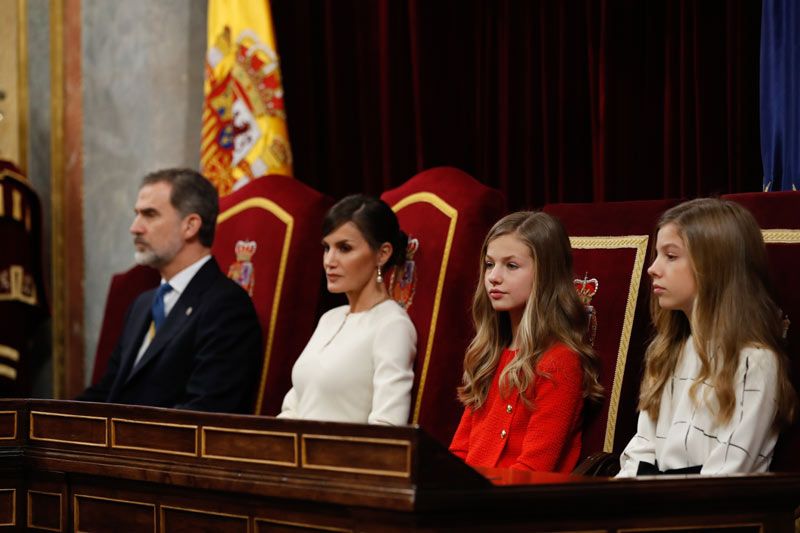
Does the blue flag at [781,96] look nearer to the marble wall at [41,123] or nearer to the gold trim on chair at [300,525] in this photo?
the gold trim on chair at [300,525]

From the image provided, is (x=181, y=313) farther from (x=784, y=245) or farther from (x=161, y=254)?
(x=784, y=245)

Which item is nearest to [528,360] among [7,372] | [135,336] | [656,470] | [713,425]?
[656,470]

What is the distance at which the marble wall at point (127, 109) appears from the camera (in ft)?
18.5

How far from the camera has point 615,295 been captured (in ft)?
11.1

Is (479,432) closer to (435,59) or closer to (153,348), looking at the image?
(153,348)

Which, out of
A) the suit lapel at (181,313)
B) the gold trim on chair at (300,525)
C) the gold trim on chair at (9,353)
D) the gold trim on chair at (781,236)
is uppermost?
the gold trim on chair at (781,236)

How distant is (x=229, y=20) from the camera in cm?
527

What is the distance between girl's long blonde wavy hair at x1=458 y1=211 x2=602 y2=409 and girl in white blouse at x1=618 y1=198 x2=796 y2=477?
0.25m

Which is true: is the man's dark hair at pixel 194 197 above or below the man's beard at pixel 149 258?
above

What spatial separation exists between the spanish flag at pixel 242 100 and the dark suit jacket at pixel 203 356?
32.7 inches

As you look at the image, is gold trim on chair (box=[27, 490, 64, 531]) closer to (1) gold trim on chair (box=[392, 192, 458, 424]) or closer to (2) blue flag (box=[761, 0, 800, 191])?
(1) gold trim on chair (box=[392, 192, 458, 424])

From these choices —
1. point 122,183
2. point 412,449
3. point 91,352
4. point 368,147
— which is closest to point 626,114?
point 368,147

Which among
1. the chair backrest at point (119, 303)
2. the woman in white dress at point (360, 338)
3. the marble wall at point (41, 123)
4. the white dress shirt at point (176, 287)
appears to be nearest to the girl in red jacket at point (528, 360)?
the woman in white dress at point (360, 338)

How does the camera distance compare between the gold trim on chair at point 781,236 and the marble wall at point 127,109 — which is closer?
the gold trim on chair at point 781,236
